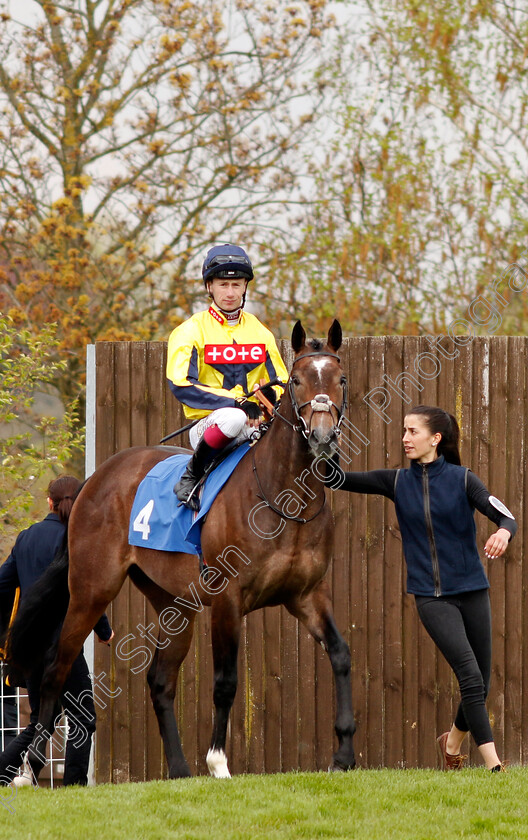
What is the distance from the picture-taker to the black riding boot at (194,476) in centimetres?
549

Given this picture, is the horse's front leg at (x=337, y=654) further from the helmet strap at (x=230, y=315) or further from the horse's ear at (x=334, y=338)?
the helmet strap at (x=230, y=315)

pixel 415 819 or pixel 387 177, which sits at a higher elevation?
pixel 387 177

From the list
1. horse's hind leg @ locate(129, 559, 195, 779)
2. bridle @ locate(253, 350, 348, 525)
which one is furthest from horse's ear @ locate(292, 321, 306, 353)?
horse's hind leg @ locate(129, 559, 195, 779)

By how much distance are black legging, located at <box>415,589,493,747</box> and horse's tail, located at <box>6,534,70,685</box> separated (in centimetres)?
237

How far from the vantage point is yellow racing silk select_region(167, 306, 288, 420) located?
5570 mm

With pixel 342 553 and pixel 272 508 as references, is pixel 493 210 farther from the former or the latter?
pixel 272 508

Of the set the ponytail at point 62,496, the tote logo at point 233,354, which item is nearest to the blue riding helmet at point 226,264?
the tote logo at point 233,354

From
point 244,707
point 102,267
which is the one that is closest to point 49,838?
point 244,707

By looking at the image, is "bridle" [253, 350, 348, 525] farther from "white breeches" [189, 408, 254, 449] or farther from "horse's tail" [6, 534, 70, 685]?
"horse's tail" [6, 534, 70, 685]

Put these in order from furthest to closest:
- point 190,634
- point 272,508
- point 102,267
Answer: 1. point 102,267
2. point 190,634
3. point 272,508

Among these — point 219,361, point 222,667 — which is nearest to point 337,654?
point 222,667

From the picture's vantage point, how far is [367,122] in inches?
555

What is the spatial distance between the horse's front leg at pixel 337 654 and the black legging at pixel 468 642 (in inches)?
19.5

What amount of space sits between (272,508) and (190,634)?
1.59 metres
